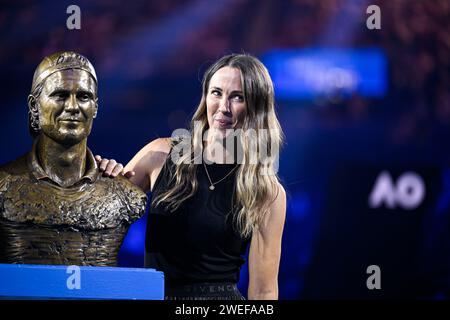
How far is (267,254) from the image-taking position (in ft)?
10.9

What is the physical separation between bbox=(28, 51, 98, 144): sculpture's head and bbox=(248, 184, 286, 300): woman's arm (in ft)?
2.71

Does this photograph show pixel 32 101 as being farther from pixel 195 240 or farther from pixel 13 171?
pixel 195 240

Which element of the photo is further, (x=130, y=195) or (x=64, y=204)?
(x=130, y=195)

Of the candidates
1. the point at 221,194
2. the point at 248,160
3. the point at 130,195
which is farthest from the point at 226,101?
the point at 130,195

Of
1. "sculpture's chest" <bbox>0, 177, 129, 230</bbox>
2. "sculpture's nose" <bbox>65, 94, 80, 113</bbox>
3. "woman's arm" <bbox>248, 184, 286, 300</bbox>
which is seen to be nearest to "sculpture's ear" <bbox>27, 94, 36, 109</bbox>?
"sculpture's nose" <bbox>65, 94, 80, 113</bbox>

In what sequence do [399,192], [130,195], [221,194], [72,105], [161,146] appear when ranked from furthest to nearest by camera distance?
[399,192], [161,146], [221,194], [130,195], [72,105]

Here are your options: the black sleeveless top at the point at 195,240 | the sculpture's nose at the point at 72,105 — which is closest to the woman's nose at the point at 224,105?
the black sleeveless top at the point at 195,240

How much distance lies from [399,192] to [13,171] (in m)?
2.46

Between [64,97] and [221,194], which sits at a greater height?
[64,97]

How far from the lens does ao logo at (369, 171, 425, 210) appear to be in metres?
4.68

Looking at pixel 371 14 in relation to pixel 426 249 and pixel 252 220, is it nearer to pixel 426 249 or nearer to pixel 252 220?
pixel 426 249

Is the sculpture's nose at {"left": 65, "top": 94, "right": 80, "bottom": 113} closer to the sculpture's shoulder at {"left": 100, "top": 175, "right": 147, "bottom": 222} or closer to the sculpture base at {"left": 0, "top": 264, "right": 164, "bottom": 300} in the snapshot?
the sculpture's shoulder at {"left": 100, "top": 175, "right": 147, "bottom": 222}

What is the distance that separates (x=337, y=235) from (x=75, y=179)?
2.03m

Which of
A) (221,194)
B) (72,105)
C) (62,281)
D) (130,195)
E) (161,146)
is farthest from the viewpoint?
(161,146)
